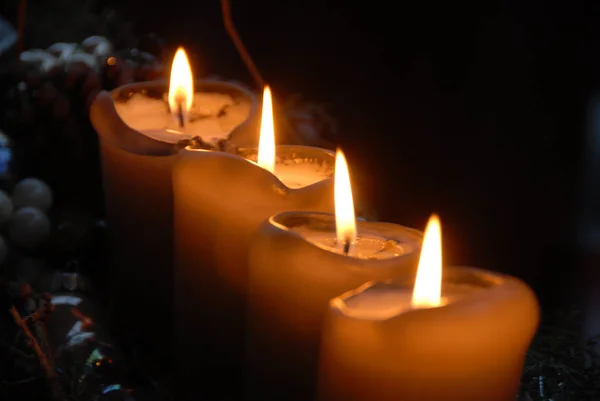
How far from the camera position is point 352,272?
47 cm

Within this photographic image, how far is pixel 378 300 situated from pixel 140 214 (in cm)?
34

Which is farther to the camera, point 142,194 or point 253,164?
point 142,194

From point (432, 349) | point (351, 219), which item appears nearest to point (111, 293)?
point (351, 219)

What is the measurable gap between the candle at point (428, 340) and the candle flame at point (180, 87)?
379 millimetres

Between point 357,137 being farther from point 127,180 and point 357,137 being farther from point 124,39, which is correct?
point 127,180

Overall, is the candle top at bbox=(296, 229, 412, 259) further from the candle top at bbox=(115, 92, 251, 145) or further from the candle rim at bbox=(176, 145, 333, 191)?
the candle top at bbox=(115, 92, 251, 145)

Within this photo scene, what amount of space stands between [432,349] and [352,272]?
83 millimetres

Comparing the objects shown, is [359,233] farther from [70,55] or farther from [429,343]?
[70,55]

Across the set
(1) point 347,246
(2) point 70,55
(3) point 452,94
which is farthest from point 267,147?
(3) point 452,94

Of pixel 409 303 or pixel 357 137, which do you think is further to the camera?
pixel 357 137

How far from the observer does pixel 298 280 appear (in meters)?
0.49

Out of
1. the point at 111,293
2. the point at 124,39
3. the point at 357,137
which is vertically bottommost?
the point at 111,293

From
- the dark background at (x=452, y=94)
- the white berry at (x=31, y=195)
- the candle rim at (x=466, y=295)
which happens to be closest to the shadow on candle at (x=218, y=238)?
the candle rim at (x=466, y=295)

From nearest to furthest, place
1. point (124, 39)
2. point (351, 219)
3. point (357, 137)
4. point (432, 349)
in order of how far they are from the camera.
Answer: point (432, 349) < point (351, 219) < point (124, 39) < point (357, 137)
